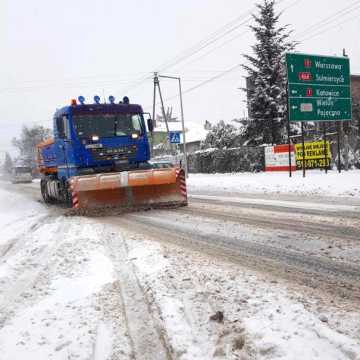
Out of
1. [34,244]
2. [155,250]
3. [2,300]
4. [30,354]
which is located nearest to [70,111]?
[34,244]

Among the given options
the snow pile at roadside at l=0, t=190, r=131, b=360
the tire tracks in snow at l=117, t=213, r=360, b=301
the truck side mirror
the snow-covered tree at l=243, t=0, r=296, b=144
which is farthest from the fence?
the snow pile at roadside at l=0, t=190, r=131, b=360

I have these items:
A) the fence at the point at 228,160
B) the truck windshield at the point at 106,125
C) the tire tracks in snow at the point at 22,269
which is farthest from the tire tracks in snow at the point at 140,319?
the fence at the point at 228,160

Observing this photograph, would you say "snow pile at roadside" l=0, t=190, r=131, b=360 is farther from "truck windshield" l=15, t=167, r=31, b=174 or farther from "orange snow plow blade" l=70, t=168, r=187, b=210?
"truck windshield" l=15, t=167, r=31, b=174

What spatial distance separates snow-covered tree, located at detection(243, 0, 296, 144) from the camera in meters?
28.1

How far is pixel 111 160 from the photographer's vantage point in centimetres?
1172

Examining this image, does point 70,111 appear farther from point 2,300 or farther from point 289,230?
point 2,300

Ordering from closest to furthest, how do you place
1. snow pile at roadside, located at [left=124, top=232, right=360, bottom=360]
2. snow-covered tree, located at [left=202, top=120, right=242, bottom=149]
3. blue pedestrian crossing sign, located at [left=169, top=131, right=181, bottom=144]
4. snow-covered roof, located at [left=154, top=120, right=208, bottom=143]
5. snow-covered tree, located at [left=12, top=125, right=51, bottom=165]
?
1. snow pile at roadside, located at [left=124, top=232, right=360, bottom=360]
2. blue pedestrian crossing sign, located at [left=169, top=131, right=181, bottom=144]
3. snow-covered tree, located at [left=202, top=120, right=242, bottom=149]
4. snow-covered roof, located at [left=154, top=120, right=208, bottom=143]
5. snow-covered tree, located at [left=12, top=125, right=51, bottom=165]

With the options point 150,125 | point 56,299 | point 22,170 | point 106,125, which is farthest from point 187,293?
point 22,170

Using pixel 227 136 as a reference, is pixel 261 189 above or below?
below

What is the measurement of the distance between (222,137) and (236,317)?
109 ft

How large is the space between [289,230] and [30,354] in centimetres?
486

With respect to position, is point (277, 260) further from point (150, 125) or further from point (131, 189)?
point (150, 125)

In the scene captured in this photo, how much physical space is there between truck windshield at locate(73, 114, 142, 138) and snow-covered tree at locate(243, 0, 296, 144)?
1763 centimetres

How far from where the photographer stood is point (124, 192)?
11.7 meters
